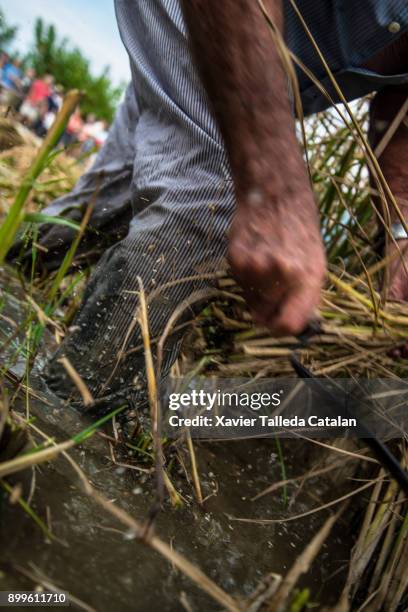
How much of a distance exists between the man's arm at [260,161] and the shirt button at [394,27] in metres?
0.54

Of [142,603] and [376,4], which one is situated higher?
[376,4]

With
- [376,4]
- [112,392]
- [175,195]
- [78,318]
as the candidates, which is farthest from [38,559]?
[376,4]

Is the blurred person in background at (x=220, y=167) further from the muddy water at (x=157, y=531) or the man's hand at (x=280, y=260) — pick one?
the muddy water at (x=157, y=531)

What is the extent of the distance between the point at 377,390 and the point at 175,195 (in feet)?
2.31

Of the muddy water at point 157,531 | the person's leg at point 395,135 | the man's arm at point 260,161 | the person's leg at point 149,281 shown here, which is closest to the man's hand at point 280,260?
the man's arm at point 260,161

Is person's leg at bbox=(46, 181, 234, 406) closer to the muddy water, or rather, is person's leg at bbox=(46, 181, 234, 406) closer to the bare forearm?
the muddy water

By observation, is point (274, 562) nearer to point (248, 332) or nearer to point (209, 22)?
point (248, 332)

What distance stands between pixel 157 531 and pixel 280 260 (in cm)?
57

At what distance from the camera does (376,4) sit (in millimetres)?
1329

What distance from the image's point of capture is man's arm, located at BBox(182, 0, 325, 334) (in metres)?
0.89

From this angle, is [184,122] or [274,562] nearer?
[274,562]

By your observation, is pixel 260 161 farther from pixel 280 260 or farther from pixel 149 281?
pixel 149 281

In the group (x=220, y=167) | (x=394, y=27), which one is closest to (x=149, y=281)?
(x=220, y=167)

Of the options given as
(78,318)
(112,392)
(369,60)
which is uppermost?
(369,60)
